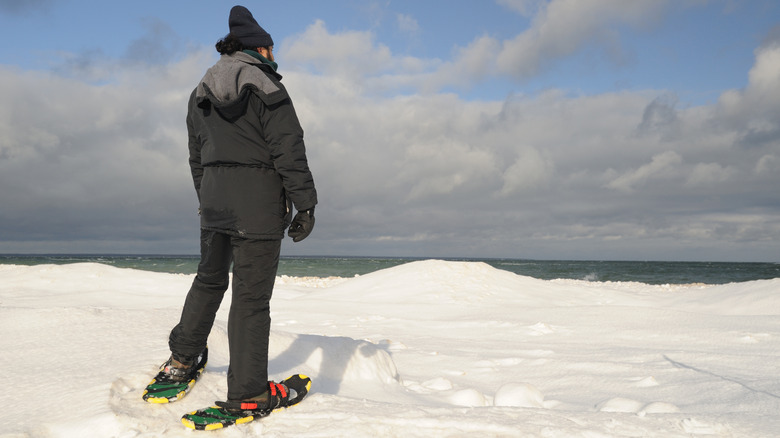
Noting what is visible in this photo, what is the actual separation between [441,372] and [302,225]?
2.19 meters

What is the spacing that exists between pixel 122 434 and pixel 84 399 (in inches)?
12.9

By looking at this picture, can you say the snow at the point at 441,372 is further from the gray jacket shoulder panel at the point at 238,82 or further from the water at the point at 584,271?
the water at the point at 584,271

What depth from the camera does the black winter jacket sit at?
2055 mm

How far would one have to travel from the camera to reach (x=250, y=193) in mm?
2066

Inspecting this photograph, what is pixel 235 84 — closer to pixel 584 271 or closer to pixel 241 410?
pixel 241 410

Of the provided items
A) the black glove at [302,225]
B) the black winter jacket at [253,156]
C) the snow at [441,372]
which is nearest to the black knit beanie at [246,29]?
the black winter jacket at [253,156]

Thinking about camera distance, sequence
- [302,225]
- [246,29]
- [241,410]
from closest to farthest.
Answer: [241,410] → [302,225] → [246,29]

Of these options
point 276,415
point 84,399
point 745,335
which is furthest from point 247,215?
point 745,335

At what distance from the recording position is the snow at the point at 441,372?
6.40 feet

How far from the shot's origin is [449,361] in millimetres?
4156

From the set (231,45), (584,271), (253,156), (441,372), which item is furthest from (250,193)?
(584,271)

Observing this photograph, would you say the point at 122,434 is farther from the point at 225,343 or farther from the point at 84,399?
the point at 225,343

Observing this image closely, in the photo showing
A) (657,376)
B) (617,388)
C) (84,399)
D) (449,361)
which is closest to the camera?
(84,399)

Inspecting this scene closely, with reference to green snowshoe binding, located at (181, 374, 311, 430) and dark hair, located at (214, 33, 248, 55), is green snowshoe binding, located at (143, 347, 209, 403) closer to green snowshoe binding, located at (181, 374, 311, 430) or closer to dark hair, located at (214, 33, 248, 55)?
green snowshoe binding, located at (181, 374, 311, 430)
